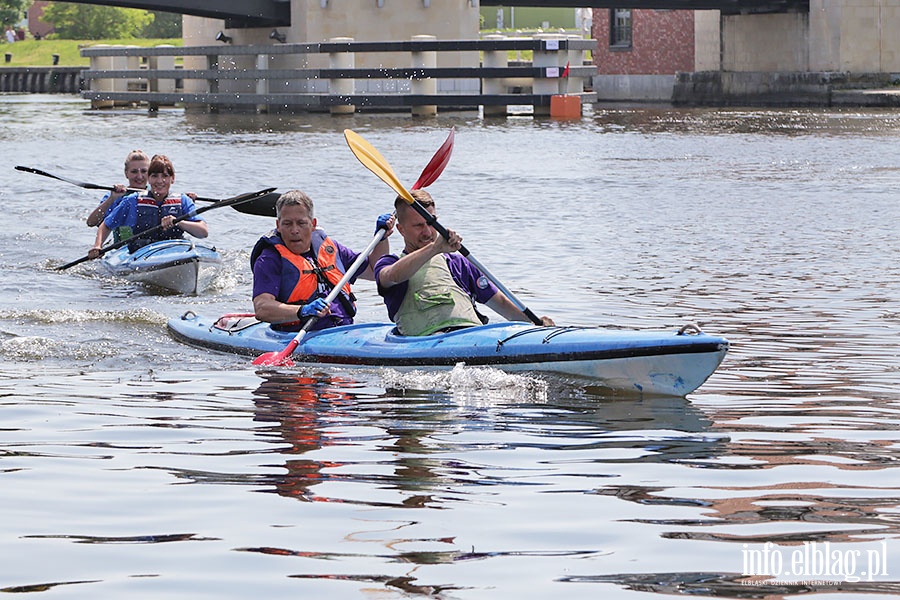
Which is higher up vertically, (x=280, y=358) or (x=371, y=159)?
(x=371, y=159)

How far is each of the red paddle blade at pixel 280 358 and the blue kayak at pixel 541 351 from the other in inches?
1.6

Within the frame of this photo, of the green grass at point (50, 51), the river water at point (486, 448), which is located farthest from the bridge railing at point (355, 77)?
the green grass at point (50, 51)

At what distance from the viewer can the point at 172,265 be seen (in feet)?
38.2

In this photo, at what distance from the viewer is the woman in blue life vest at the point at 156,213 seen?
12.0m

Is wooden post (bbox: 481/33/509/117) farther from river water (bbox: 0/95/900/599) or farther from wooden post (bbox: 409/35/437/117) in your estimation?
river water (bbox: 0/95/900/599)

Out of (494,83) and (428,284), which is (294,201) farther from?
(494,83)

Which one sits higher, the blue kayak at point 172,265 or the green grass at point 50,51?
the green grass at point 50,51

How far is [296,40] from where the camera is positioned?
4684 centimetres

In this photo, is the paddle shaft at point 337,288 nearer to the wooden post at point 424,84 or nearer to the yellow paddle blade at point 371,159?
the yellow paddle blade at point 371,159

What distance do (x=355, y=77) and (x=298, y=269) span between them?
3390 cm

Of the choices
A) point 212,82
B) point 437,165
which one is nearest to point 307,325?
point 437,165

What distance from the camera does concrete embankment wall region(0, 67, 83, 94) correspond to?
2628 inches

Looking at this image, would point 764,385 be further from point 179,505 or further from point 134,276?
point 134,276

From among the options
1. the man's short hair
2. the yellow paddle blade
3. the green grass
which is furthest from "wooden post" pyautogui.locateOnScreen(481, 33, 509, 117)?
the green grass
